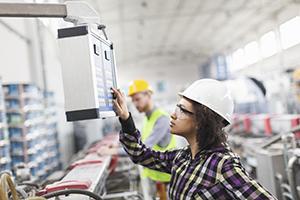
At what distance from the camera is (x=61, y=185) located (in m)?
1.84

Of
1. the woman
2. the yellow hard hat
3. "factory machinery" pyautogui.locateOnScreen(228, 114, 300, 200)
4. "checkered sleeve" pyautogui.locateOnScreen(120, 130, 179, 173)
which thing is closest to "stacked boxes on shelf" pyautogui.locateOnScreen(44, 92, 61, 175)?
the yellow hard hat

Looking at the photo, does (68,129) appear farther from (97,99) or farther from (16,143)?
(97,99)

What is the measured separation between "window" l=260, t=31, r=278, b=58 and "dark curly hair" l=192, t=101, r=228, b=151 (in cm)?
1041

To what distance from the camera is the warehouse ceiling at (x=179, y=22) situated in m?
8.77

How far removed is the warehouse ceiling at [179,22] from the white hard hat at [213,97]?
572 centimetres

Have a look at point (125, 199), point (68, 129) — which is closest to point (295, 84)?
point (125, 199)

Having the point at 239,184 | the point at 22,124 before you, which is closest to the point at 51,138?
the point at 22,124

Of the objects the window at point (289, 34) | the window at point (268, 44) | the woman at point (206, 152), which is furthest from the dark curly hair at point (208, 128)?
the window at point (268, 44)

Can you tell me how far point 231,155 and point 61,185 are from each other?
3.00ft

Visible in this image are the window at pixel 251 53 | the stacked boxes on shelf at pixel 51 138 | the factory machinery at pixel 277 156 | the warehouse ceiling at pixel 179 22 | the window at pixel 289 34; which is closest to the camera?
the factory machinery at pixel 277 156

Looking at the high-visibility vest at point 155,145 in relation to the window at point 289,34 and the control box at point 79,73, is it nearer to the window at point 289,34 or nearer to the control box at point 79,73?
the control box at point 79,73

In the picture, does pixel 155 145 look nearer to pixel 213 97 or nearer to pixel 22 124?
pixel 213 97

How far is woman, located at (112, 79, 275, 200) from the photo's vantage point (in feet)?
4.44

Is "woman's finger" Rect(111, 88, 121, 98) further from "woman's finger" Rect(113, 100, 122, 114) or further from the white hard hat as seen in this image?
the white hard hat
